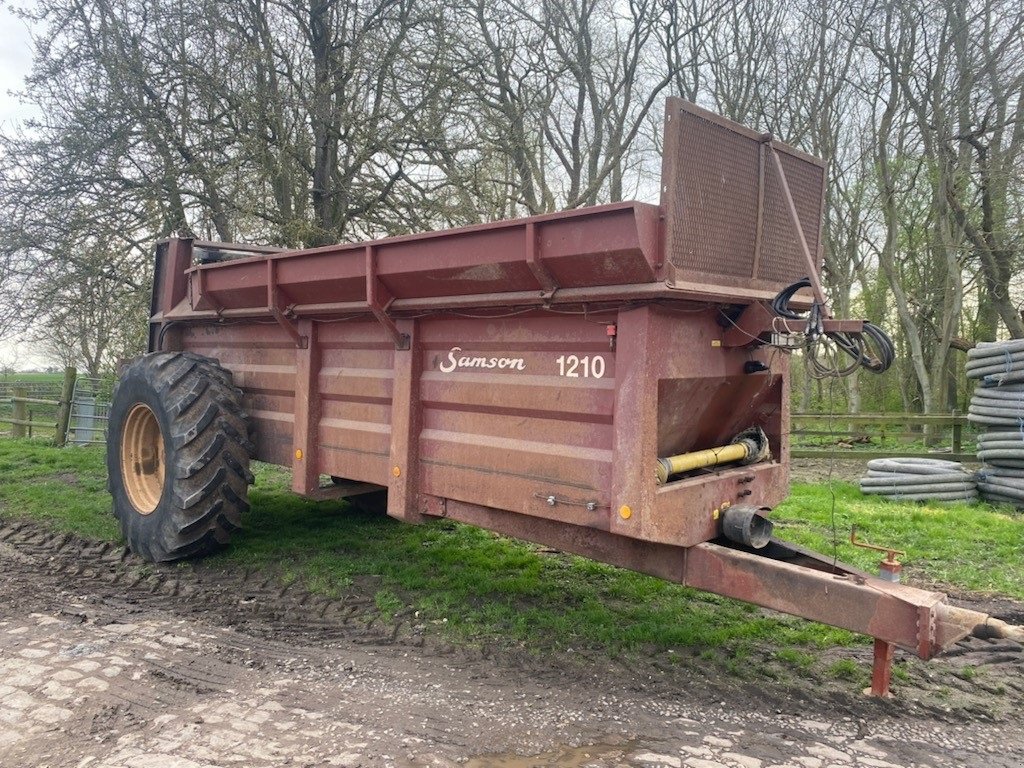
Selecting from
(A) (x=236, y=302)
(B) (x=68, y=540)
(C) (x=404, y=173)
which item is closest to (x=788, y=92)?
(C) (x=404, y=173)

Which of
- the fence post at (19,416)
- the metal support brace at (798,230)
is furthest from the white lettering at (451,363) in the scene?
the fence post at (19,416)

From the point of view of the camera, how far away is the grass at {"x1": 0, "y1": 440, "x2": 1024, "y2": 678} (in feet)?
13.2

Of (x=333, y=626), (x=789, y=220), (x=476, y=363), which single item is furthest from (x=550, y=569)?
(x=789, y=220)

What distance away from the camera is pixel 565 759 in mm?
2842

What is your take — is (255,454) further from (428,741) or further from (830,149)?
(830,149)

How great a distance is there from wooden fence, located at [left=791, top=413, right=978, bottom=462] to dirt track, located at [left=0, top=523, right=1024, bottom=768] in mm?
6166

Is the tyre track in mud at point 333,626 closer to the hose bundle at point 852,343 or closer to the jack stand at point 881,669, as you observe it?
the jack stand at point 881,669

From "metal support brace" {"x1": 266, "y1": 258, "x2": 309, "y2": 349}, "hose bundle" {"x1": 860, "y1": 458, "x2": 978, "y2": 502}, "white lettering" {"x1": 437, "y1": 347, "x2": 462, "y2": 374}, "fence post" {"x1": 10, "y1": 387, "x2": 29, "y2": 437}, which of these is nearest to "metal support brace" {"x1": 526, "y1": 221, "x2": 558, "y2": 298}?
→ "white lettering" {"x1": 437, "y1": 347, "x2": 462, "y2": 374}

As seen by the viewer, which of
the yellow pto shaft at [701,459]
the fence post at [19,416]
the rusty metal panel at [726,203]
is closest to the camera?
the rusty metal panel at [726,203]

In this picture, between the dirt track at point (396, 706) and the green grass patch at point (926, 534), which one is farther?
the green grass patch at point (926, 534)

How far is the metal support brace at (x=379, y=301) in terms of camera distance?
3.96m

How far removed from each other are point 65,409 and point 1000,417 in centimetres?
1279

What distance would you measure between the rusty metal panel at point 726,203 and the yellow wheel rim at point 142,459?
4.20 m

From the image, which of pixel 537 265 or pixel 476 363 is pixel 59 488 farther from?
pixel 537 265
